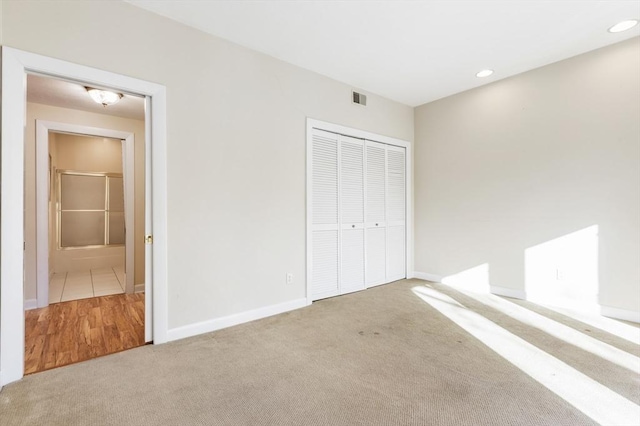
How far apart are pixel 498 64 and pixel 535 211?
1.85 m

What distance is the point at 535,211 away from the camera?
356 centimetres

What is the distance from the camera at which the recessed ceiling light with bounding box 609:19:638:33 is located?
104 inches

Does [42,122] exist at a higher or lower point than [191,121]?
higher

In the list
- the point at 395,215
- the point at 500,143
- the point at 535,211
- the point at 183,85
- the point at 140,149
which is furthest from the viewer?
the point at 395,215

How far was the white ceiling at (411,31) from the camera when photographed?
2408mm

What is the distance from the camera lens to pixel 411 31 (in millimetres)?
2752

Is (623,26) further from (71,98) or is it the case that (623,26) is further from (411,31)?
(71,98)

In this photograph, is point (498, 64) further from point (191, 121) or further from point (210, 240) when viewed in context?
point (210, 240)

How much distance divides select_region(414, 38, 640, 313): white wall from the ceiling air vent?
1.24m

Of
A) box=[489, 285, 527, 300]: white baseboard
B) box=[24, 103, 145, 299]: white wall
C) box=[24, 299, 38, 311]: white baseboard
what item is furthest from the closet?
box=[24, 299, 38, 311]: white baseboard

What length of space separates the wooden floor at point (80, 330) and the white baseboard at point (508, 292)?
4201 millimetres

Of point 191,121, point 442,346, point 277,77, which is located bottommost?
point 442,346

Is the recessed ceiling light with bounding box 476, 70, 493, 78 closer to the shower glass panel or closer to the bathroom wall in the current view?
the bathroom wall

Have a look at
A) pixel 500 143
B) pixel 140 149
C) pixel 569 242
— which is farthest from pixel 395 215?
→ pixel 140 149
